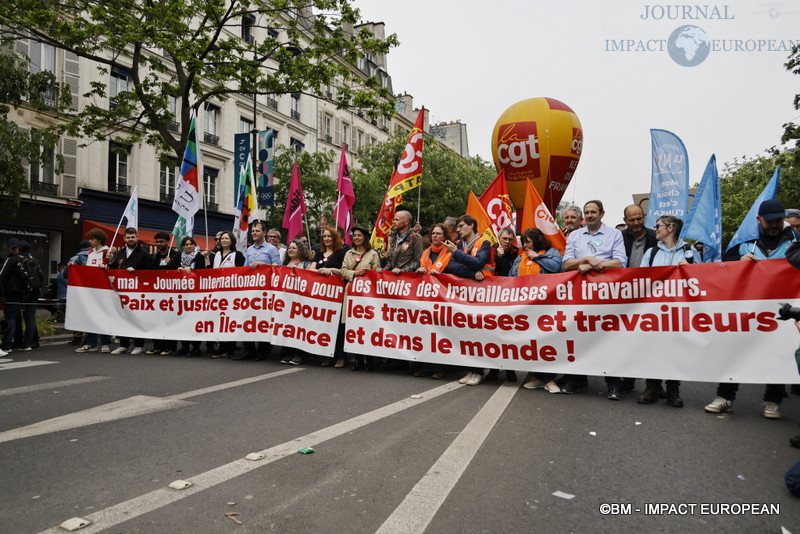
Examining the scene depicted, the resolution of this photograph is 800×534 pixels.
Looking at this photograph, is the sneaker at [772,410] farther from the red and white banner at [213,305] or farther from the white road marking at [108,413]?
the white road marking at [108,413]

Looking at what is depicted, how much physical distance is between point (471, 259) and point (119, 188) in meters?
22.7

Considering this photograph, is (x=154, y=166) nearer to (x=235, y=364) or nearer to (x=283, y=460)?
(x=235, y=364)

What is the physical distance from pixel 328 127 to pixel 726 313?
131 feet

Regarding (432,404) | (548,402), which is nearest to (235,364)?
(432,404)

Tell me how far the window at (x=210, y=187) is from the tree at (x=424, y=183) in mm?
7792

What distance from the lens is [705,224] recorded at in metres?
5.91

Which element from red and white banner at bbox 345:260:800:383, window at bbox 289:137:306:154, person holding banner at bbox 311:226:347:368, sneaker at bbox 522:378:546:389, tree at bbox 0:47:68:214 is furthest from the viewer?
window at bbox 289:137:306:154

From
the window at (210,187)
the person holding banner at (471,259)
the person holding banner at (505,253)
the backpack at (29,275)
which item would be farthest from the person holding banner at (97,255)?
the window at (210,187)

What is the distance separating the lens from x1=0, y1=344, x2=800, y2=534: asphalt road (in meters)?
2.82

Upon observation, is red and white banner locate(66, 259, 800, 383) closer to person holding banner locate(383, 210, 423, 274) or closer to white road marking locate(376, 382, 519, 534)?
person holding banner locate(383, 210, 423, 274)

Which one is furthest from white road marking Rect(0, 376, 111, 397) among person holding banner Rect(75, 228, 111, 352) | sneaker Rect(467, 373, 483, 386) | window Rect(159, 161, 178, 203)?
window Rect(159, 161, 178, 203)

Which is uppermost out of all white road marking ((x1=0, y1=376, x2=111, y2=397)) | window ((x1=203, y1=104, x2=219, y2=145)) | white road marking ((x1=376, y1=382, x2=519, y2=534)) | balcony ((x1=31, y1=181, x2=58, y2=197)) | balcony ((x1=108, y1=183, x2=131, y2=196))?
window ((x1=203, y1=104, x2=219, y2=145))

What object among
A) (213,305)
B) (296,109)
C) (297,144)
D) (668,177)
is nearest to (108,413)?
(213,305)

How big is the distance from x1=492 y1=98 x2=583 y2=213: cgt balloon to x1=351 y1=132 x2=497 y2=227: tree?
632 inches
